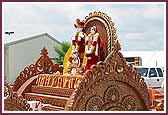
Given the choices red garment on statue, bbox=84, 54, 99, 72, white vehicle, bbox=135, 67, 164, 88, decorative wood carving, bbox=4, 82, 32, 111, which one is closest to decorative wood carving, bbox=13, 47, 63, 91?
decorative wood carving, bbox=4, 82, 32, 111

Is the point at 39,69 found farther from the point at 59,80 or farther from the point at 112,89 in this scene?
the point at 112,89

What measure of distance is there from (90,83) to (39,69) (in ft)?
1.67

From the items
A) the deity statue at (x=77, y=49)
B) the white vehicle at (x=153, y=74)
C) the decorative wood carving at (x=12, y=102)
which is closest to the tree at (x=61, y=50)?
the deity statue at (x=77, y=49)

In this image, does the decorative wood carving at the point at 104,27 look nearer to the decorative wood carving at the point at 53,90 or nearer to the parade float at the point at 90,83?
the parade float at the point at 90,83

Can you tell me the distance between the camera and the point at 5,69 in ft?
9.20

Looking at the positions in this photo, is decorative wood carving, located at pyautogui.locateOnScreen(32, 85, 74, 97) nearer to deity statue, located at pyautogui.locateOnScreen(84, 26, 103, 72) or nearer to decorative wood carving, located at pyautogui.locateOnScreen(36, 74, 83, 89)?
decorative wood carving, located at pyautogui.locateOnScreen(36, 74, 83, 89)

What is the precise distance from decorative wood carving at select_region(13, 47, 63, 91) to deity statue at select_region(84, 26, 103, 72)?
0.24 m

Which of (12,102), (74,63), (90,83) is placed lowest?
(12,102)

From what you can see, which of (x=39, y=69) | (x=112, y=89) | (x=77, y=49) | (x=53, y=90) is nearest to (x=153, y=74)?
(x=112, y=89)

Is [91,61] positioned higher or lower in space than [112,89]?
higher

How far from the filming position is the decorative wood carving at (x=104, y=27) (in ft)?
9.48

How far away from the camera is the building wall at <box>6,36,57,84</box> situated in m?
2.84

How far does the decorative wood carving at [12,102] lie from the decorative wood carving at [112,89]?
26cm

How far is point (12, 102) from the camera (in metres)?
2.84
